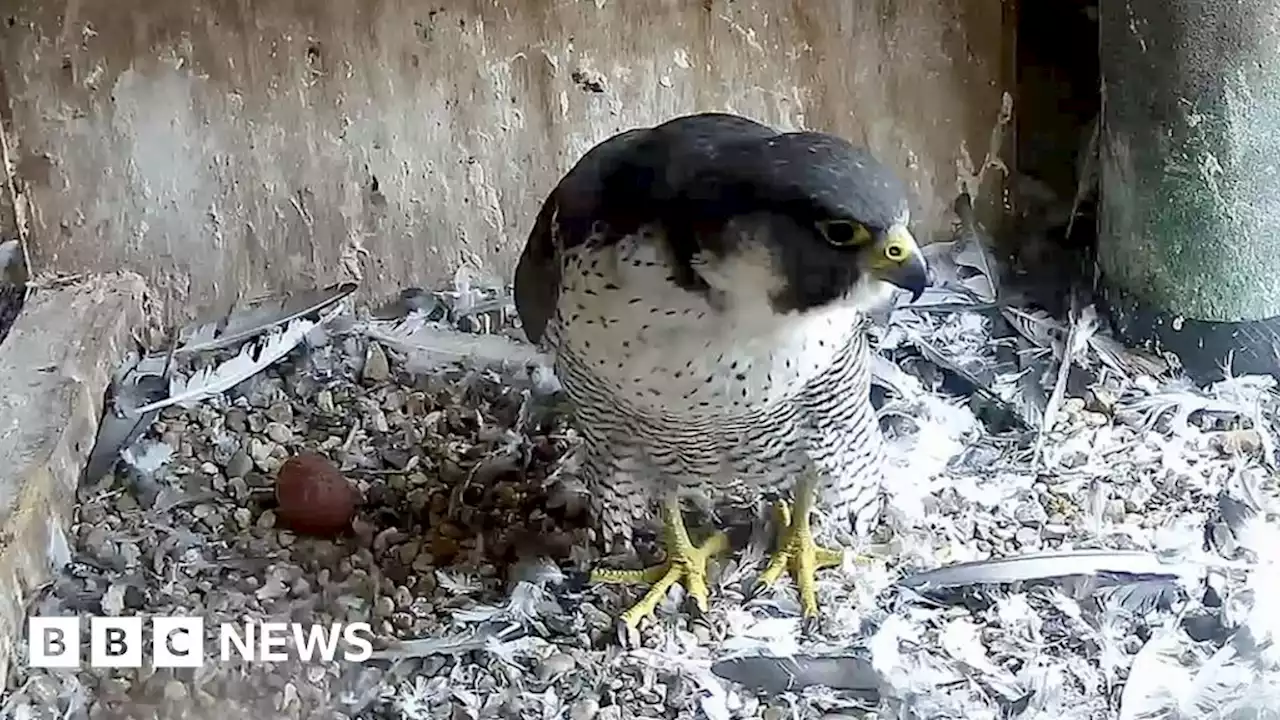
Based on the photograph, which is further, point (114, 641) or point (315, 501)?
point (315, 501)

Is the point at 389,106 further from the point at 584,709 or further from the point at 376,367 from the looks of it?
the point at 584,709

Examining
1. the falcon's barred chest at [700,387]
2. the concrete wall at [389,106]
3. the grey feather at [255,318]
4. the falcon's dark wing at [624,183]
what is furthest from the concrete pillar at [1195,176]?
the grey feather at [255,318]

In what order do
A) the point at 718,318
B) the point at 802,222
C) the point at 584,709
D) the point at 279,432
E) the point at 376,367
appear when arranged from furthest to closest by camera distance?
the point at 376,367 → the point at 279,432 → the point at 584,709 → the point at 718,318 → the point at 802,222

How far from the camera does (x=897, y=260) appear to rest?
140 cm

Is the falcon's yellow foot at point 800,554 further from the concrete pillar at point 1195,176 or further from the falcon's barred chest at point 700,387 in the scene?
the concrete pillar at point 1195,176

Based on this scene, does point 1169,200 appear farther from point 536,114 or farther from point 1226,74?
point 536,114

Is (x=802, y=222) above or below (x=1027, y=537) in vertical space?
above

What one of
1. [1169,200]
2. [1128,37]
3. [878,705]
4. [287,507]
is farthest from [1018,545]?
[287,507]

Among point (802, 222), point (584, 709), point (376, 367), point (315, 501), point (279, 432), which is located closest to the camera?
point (802, 222)

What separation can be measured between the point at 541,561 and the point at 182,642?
1.30ft

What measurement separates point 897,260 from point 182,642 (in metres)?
0.78

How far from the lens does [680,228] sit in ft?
4.77

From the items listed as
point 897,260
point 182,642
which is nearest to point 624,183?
point 897,260

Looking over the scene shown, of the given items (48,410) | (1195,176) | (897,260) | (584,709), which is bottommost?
(584,709)
